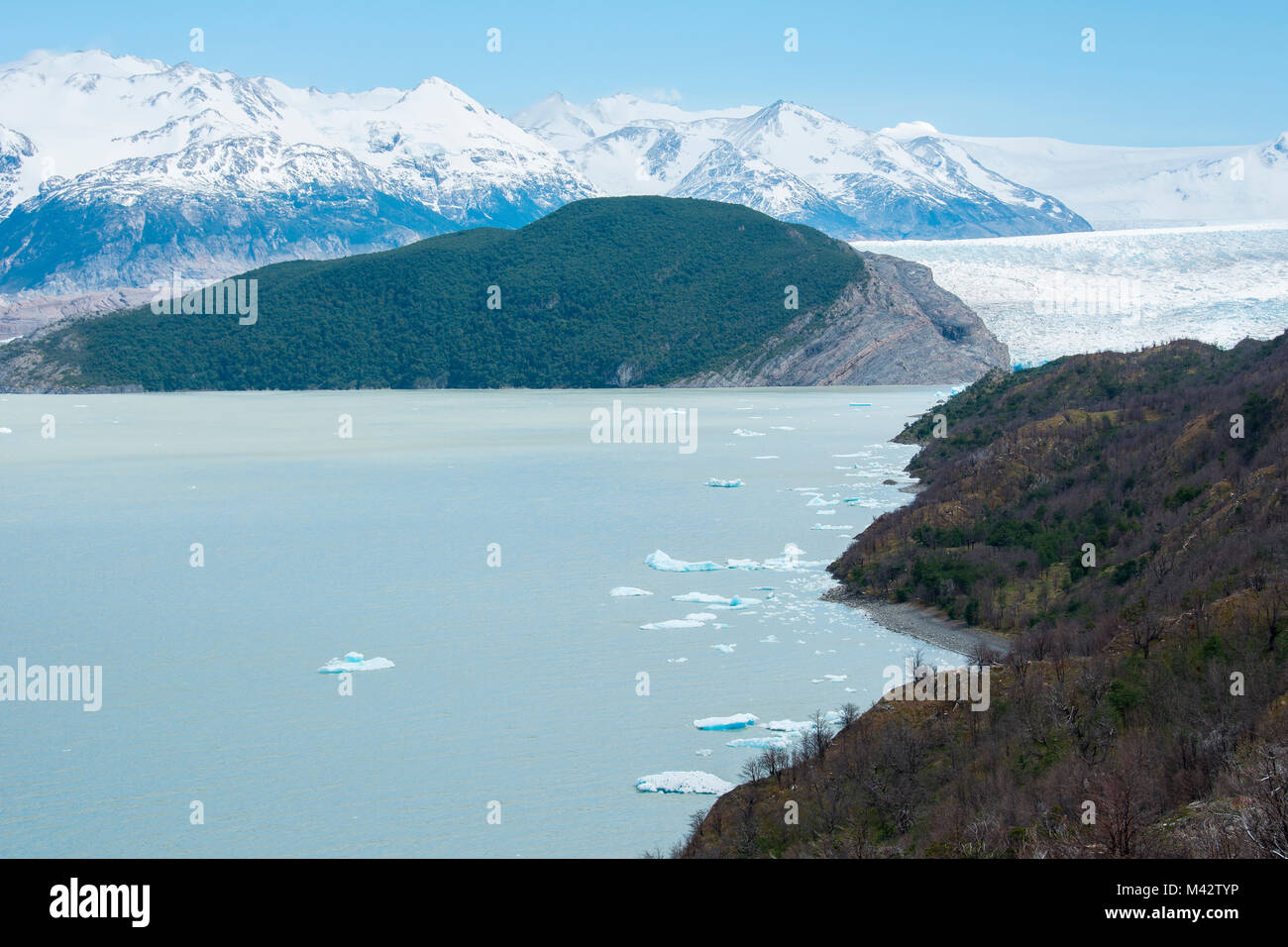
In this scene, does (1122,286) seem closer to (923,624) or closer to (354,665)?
(923,624)

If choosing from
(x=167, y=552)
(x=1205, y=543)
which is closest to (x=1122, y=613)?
(x=1205, y=543)

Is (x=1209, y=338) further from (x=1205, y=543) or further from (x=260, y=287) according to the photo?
(x=260, y=287)

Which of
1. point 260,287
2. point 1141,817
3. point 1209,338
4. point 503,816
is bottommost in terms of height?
point 503,816

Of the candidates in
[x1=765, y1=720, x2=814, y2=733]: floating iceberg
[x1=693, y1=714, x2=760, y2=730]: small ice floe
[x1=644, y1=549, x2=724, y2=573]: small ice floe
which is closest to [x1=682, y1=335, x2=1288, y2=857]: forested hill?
[x1=765, y1=720, x2=814, y2=733]: floating iceberg

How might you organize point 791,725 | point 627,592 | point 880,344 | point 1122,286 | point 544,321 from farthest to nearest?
point 544,321 < point 880,344 < point 1122,286 < point 627,592 < point 791,725

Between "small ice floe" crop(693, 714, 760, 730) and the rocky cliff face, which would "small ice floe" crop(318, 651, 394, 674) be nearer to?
"small ice floe" crop(693, 714, 760, 730)

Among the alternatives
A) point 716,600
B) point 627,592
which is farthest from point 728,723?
point 627,592
